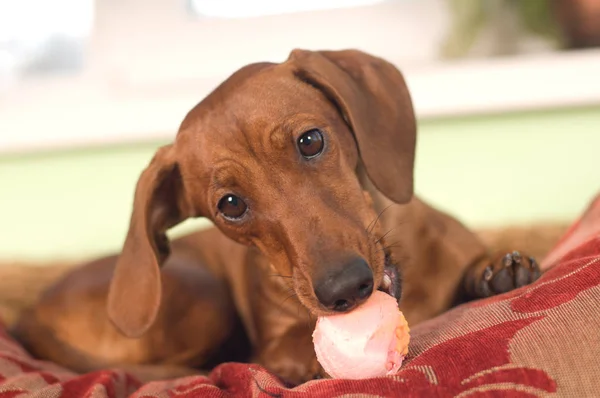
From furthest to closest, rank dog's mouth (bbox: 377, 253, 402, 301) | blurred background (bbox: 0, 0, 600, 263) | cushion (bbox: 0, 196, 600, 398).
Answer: blurred background (bbox: 0, 0, 600, 263)
dog's mouth (bbox: 377, 253, 402, 301)
cushion (bbox: 0, 196, 600, 398)

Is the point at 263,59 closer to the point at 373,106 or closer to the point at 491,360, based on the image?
the point at 373,106

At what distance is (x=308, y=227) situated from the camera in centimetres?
117

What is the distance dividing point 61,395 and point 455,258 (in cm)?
91

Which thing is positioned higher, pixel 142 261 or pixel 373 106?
pixel 373 106

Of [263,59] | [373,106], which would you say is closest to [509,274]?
[373,106]

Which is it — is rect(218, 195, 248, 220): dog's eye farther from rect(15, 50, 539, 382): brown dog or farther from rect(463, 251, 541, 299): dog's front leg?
rect(463, 251, 541, 299): dog's front leg

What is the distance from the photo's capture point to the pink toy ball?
958mm

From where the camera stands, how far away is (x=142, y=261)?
1.43m

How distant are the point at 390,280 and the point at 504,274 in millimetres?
313

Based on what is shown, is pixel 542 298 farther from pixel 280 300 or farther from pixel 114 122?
pixel 114 122

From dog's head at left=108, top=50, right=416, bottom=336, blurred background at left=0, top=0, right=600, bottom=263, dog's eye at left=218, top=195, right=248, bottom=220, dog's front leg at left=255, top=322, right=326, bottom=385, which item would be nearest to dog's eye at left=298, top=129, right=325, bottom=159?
dog's head at left=108, top=50, right=416, bottom=336

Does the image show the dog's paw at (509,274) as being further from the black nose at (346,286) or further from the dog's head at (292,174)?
the black nose at (346,286)

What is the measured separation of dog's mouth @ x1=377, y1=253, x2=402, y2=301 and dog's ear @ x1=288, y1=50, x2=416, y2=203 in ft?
0.57

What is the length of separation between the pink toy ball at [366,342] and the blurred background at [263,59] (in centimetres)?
143
